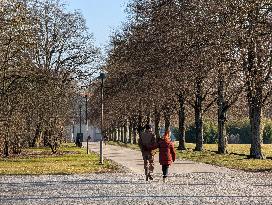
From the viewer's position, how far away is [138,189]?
59.8 ft

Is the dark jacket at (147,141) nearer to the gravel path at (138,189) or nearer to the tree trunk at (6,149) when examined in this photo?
the gravel path at (138,189)

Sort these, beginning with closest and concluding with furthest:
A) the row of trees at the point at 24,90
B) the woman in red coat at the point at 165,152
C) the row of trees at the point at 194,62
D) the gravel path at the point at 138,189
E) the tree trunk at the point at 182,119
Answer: the gravel path at the point at 138,189, the woman in red coat at the point at 165,152, the row of trees at the point at 194,62, the row of trees at the point at 24,90, the tree trunk at the point at 182,119

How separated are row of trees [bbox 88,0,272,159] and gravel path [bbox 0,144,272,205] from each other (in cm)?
576

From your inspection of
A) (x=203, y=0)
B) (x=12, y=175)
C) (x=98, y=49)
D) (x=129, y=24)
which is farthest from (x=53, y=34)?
(x=12, y=175)

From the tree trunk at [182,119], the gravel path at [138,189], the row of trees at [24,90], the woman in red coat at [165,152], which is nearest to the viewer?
the gravel path at [138,189]

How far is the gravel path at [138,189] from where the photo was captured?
15.2m

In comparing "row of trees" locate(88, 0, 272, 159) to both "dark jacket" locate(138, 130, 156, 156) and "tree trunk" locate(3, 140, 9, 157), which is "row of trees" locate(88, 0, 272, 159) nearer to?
"dark jacket" locate(138, 130, 156, 156)

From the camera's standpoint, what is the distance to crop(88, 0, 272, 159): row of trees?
26703 mm

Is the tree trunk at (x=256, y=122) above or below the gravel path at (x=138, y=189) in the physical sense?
above

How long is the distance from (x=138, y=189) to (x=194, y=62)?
14631 millimetres

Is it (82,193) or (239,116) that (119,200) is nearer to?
(82,193)

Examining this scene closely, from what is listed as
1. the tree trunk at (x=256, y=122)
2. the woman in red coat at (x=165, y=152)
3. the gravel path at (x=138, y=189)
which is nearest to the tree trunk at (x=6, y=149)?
the tree trunk at (x=256, y=122)

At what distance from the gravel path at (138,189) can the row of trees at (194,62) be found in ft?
18.9

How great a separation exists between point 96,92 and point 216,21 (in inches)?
1589
